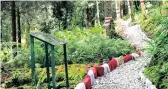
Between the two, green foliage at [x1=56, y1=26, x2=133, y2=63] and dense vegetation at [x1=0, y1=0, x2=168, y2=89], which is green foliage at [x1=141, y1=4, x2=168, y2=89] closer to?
dense vegetation at [x1=0, y1=0, x2=168, y2=89]

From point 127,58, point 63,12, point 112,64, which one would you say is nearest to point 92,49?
point 127,58

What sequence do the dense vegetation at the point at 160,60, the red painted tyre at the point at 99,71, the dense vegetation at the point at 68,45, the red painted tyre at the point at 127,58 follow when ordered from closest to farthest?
the dense vegetation at the point at 160,60
the dense vegetation at the point at 68,45
the red painted tyre at the point at 99,71
the red painted tyre at the point at 127,58

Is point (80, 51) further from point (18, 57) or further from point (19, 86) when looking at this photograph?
point (19, 86)

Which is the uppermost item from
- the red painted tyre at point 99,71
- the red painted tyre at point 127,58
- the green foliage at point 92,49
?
the green foliage at point 92,49

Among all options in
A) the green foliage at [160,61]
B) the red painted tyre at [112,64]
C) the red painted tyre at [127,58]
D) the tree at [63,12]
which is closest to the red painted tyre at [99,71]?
the red painted tyre at [112,64]

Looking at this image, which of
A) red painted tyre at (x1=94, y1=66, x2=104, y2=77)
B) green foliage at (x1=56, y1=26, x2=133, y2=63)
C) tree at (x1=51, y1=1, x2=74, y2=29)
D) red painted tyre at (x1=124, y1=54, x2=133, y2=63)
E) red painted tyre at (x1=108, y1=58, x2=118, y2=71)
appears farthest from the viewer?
tree at (x1=51, y1=1, x2=74, y2=29)

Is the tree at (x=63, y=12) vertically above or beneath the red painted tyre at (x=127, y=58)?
above

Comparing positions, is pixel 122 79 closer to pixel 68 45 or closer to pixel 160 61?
pixel 160 61

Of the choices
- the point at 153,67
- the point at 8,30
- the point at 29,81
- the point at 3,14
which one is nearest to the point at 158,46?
the point at 153,67

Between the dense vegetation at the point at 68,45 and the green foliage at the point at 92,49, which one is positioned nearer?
the dense vegetation at the point at 68,45

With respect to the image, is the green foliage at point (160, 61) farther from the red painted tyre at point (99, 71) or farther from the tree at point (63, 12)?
the tree at point (63, 12)

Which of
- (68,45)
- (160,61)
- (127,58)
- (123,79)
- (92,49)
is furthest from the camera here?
(68,45)

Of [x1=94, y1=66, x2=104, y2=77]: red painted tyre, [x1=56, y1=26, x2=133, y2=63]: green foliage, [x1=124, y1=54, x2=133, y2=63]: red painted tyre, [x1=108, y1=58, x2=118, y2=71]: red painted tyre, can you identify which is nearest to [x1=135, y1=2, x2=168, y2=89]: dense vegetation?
[x1=94, y1=66, x2=104, y2=77]: red painted tyre

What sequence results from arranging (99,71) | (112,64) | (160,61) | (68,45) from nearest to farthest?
(160,61), (99,71), (112,64), (68,45)
